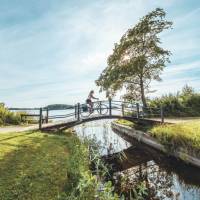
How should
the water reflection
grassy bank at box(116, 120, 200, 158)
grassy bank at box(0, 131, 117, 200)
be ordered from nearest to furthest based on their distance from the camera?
grassy bank at box(0, 131, 117, 200)
grassy bank at box(116, 120, 200, 158)
the water reflection

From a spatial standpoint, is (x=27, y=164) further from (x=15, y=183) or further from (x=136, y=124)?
(x=136, y=124)

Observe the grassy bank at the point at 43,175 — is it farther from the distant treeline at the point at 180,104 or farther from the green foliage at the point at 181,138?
the distant treeline at the point at 180,104

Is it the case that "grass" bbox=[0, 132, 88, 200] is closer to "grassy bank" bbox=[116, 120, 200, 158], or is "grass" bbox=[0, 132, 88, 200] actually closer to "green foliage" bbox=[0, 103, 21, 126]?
"grassy bank" bbox=[116, 120, 200, 158]

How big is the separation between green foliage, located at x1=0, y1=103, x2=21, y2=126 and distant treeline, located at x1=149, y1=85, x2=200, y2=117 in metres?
14.2

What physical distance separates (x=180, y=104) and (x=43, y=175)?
22.4 m

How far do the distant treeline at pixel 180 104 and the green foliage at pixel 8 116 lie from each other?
14245mm

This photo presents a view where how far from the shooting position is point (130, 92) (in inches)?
1200

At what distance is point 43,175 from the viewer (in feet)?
25.6

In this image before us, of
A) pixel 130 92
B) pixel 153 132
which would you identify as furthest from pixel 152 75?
pixel 153 132

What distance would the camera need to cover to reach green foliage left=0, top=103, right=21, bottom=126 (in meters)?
21.1

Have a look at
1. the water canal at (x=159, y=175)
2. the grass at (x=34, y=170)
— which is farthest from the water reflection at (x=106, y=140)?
the grass at (x=34, y=170)

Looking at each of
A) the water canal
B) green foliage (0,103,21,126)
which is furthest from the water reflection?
green foliage (0,103,21,126)

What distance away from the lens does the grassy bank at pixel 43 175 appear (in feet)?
20.1

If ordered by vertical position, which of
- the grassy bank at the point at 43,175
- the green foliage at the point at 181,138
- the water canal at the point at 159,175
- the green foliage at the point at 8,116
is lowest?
the water canal at the point at 159,175
